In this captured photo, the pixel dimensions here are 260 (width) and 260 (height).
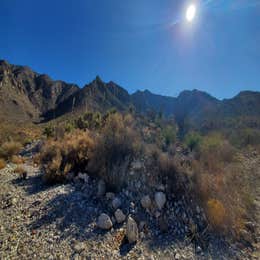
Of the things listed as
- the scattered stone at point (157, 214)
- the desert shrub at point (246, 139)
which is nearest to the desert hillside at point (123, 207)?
the scattered stone at point (157, 214)

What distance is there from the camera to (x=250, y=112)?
30.6 metres

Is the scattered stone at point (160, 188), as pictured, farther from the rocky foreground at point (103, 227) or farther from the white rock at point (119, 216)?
the white rock at point (119, 216)

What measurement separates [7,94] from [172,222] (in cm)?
6484

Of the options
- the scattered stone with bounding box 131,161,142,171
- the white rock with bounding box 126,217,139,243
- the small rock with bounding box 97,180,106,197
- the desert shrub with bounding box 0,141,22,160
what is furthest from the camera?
the desert shrub with bounding box 0,141,22,160

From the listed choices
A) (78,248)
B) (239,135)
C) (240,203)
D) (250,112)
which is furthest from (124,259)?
(250,112)

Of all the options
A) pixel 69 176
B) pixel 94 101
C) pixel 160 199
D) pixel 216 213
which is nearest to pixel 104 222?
pixel 160 199

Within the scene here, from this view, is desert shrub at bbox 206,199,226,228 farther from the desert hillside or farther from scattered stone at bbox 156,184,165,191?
scattered stone at bbox 156,184,165,191

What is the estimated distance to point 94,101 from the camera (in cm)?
4091

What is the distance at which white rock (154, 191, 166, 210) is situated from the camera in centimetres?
378

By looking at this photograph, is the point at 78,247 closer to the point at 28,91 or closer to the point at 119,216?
the point at 119,216

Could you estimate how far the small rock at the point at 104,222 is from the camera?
128 inches

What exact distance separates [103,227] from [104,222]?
0.09m

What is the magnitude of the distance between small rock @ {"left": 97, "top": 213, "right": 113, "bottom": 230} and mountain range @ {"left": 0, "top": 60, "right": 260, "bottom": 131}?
87.5 feet

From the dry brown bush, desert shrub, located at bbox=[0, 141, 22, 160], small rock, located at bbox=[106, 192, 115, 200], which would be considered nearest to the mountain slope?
desert shrub, located at bbox=[0, 141, 22, 160]
